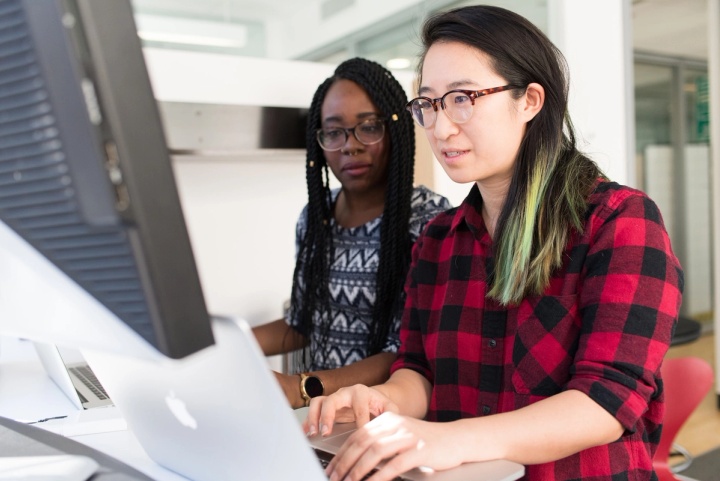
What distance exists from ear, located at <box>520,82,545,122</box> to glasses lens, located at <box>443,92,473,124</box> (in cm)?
10

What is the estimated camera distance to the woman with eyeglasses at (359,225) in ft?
5.20

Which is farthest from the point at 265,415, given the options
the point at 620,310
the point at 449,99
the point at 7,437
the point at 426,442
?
the point at 449,99

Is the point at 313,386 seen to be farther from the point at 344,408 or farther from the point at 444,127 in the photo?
the point at 444,127

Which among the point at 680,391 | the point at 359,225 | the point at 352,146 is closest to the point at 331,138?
the point at 352,146

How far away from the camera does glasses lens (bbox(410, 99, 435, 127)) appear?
111cm

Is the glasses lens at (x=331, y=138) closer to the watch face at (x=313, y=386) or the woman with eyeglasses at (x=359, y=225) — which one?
the woman with eyeglasses at (x=359, y=225)

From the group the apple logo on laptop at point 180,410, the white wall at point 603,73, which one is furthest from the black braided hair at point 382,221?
the white wall at point 603,73

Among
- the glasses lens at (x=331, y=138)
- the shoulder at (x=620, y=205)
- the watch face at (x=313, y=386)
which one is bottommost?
the watch face at (x=313, y=386)

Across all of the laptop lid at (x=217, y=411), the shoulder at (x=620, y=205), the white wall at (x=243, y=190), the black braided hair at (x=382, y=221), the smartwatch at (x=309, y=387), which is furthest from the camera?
the white wall at (x=243, y=190)

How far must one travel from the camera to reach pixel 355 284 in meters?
1.62

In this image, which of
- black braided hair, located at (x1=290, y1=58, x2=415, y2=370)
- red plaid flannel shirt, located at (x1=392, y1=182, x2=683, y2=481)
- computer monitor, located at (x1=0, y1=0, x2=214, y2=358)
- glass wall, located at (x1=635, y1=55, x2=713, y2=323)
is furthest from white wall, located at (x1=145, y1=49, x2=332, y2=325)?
glass wall, located at (x1=635, y1=55, x2=713, y2=323)

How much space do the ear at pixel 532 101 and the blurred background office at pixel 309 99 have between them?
7.6 inches

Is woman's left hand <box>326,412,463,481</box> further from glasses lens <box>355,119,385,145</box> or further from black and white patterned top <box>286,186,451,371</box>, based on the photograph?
glasses lens <box>355,119,385,145</box>

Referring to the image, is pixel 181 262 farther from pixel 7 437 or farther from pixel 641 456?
pixel 641 456
